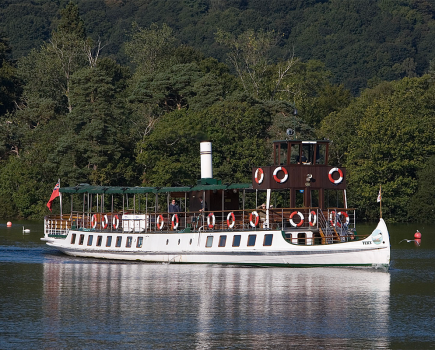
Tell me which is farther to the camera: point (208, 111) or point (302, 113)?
point (302, 113)

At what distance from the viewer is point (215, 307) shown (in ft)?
137

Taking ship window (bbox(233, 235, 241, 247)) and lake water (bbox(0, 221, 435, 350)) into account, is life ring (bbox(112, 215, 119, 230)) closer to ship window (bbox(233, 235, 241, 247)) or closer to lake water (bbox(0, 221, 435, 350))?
lake water (bbox(0, 221, 435, 350))

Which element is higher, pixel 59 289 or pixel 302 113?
pixel 302 113

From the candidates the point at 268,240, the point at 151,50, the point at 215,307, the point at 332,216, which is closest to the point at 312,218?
the point at 332,216

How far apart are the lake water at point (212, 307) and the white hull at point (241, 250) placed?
73cm

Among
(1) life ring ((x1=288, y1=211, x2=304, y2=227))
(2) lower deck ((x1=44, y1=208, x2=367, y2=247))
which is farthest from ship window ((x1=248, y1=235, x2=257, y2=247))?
(1) life ring ((x1=288, y1=211, x2=304, y2=227))

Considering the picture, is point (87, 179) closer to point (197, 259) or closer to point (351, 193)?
point (351, 193)

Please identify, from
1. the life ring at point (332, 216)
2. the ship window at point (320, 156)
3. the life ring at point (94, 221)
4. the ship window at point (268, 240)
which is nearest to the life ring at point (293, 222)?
the ship window at point (268, 240)

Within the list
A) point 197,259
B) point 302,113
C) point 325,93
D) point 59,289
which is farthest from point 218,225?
point 325,93

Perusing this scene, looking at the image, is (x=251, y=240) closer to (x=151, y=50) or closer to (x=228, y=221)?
(x=228, y=221)

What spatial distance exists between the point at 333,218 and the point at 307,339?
2370cm

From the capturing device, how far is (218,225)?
60.3m

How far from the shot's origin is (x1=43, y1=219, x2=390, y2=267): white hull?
53.4 m

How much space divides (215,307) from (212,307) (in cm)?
14
